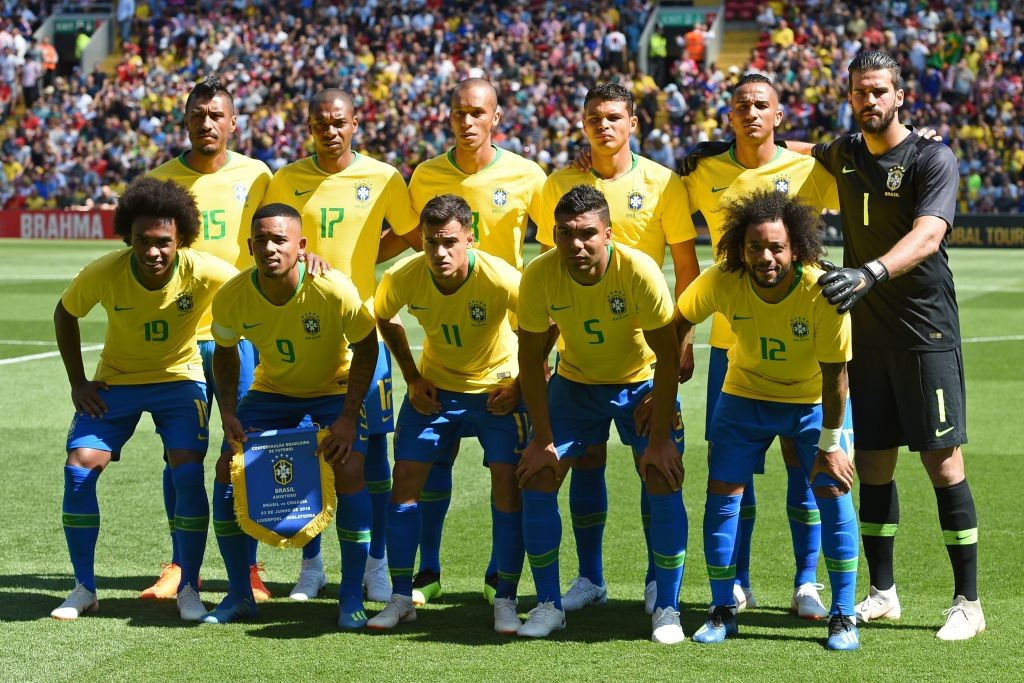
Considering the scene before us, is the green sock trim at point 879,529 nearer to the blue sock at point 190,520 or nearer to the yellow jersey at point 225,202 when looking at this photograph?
the blue sock at point 190,520

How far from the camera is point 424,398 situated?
6141 millimetres

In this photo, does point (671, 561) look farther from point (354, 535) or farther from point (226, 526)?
point (226, 526)

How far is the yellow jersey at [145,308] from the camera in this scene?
630 centimetres

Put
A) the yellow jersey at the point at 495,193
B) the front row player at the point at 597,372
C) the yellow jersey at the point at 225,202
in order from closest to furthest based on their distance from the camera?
the front row player at the point at 597,372 < the yellow jersey at the point at 495,193 < the yellow jersey at the point at 225,202

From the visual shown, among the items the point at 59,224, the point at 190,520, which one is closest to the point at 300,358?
the point at 190,520

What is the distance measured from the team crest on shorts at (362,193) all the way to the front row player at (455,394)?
2.57 feet

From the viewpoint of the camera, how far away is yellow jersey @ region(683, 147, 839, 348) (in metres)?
6.40

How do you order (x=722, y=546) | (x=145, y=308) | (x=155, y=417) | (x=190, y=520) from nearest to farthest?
(x=722, y=546) → (x=190, y=520) → (x=145, y=308) → (x=155, y=417)

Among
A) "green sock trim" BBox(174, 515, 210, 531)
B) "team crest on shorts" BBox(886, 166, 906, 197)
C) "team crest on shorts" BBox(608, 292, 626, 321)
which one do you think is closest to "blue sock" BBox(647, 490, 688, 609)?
"team crest on shorts" BBox(608, 292, 626, 321)

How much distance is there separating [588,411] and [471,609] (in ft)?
3.66

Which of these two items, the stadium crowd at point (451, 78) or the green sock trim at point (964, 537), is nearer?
the green sock trim at point (964, 537)

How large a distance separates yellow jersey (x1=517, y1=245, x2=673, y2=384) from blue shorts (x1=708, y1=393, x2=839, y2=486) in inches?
19.9

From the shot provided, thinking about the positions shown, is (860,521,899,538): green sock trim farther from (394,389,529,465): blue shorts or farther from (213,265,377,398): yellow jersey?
(213,265,377,398): yellow jersey

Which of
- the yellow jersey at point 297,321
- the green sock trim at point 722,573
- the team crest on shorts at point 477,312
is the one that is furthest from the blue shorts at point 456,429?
the green sock trim at point 722,573
